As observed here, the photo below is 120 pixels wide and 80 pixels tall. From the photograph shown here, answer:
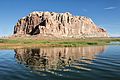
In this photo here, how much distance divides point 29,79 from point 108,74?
955 cm

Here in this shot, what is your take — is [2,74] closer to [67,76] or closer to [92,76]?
[67,76]

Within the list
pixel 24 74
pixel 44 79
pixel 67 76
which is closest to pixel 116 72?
pixel 67 76

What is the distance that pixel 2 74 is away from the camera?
29.6m

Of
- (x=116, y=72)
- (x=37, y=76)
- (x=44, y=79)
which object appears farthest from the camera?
(x=116, y=72)

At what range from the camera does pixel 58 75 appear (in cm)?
2833

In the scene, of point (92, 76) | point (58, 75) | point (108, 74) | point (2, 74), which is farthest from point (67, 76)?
point (2, 74)

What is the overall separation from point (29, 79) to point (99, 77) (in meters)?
7.85

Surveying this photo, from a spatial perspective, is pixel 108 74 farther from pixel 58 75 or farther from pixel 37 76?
pixel 37 76

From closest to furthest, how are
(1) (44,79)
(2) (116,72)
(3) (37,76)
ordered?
(1) (44,79), (3) (37,76), (2) (116,72)

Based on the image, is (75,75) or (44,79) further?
(75,75)

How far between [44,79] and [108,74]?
801 centimetres

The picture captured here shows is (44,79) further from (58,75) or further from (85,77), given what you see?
(85,77)

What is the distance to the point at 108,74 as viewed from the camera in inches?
1141

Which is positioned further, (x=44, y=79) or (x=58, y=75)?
(x=58, y=75)
